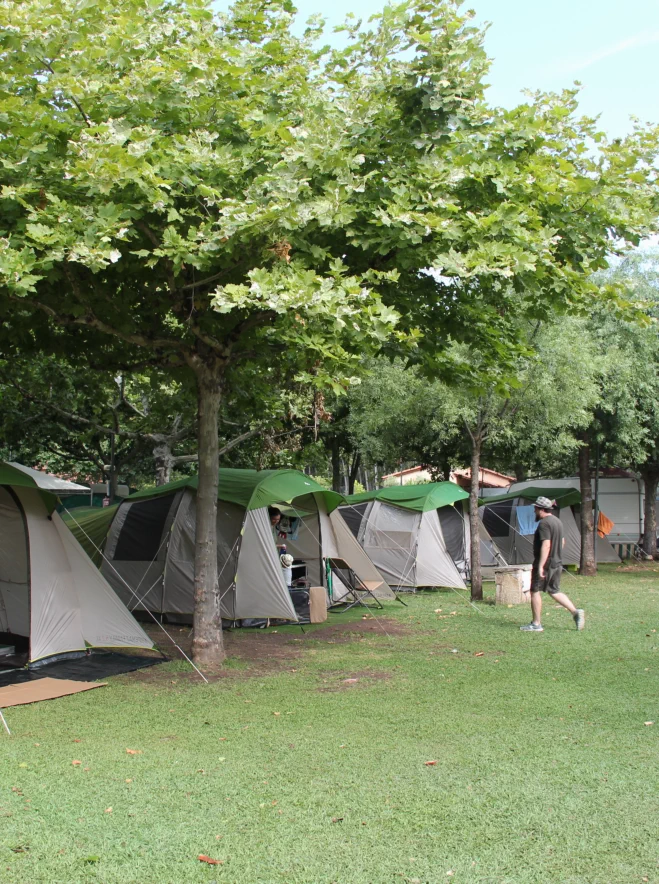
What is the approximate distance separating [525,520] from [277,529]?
7512 millimetres

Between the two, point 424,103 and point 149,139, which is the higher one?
point 424,103

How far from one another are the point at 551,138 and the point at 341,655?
5.39 metres

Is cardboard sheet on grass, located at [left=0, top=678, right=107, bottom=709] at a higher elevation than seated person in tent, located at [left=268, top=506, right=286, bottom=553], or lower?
lower

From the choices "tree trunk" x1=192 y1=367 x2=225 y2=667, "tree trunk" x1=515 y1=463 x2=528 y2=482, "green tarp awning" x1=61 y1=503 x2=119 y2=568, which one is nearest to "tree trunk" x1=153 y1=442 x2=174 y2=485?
"green tarp awning" x1=61 y1=503 x2=119 y2=568

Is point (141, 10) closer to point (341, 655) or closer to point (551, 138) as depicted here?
point (551, 138)

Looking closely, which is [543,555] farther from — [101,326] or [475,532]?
[101,326]

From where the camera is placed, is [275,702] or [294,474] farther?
[294,474]

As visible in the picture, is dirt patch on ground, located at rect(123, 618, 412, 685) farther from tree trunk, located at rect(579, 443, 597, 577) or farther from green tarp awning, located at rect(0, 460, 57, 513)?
tree trunk, located at rect(579, 443, 597, 577)

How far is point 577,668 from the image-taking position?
7180mm

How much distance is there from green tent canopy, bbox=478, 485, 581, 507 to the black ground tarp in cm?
1164

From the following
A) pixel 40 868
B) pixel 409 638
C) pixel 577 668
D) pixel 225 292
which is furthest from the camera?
pixel 409 638

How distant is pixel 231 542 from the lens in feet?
33.5

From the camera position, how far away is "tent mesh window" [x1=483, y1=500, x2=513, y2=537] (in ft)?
60.7

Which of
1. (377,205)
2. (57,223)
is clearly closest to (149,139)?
(57,223)
